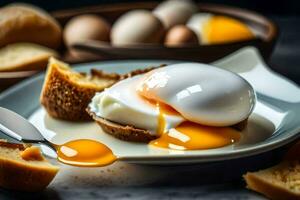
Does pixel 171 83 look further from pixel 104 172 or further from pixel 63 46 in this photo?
pixel 63 46

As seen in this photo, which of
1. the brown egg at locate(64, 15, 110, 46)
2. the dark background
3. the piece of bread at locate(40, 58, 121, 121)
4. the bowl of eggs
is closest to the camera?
the piece of bread at locate(40, 58, 121, 121)

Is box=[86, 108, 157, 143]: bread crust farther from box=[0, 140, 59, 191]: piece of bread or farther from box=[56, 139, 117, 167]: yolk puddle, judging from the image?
box=[0, 140, 59, 191]: piece of bread

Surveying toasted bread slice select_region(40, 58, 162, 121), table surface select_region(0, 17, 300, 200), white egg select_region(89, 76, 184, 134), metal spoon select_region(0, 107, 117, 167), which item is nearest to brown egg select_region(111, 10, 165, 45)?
toasted bread slice select_region(40, 58, 162, 121)

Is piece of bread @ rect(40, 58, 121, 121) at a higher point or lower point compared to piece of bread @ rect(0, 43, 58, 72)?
higher

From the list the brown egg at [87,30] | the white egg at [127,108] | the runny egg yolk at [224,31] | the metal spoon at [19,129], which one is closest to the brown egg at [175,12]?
the runny egg yolk at [224,31]

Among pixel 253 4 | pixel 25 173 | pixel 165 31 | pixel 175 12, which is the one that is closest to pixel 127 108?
pixel 25 173

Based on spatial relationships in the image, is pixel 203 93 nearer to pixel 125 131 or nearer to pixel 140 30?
pixel 125 131
